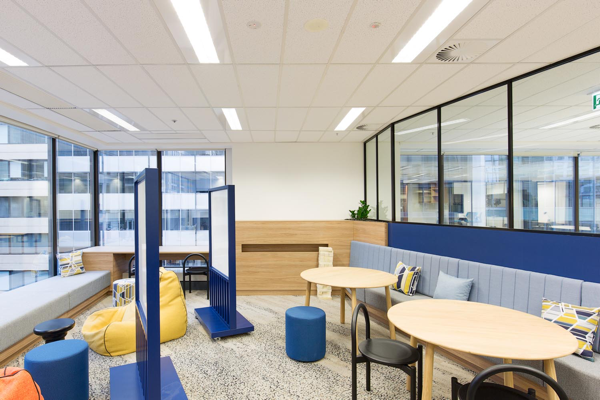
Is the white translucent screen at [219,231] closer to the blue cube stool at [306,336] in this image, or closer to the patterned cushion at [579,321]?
the blue cube stool at [306,336]

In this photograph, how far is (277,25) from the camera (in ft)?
7.35

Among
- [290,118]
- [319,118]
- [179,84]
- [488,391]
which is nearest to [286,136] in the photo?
[290,118]

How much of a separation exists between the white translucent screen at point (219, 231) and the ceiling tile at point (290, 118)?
55.4 inches

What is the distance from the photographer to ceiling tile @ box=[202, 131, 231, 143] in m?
5.36

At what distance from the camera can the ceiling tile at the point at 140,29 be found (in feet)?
6.60

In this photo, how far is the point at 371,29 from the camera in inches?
90.3

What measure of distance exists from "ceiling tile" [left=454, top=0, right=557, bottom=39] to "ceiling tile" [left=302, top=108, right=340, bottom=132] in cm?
201

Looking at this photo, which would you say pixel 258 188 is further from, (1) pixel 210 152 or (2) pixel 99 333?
(2) pixel 99 333

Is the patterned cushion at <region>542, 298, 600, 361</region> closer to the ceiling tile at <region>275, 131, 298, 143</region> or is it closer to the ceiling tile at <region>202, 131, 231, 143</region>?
the ceiling tile at <region>275, 131, 298, 143</region>

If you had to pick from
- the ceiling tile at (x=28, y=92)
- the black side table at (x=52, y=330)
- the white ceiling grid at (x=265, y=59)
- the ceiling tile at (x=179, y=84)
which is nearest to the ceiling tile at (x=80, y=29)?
the white ceiling grid at (x=265, y=59)

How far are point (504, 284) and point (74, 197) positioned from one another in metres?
6.84

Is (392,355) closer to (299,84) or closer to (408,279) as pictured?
(408,279)

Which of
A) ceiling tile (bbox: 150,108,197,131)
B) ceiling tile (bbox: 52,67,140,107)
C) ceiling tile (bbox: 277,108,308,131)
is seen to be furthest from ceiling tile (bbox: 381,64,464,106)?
ceiling tile (bbox: 52,67,140,107)

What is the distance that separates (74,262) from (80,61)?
12.8ft
